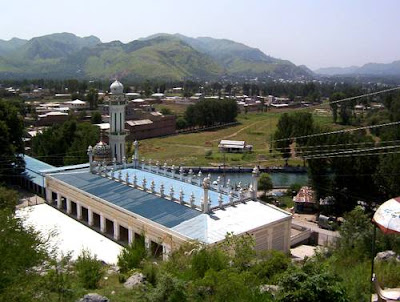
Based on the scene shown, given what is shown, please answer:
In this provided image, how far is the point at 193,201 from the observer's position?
23938 millimetres

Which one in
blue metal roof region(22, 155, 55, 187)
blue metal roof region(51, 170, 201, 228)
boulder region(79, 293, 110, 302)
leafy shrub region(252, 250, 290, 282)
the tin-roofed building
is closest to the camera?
boulder region(79, 293, 110, 302)

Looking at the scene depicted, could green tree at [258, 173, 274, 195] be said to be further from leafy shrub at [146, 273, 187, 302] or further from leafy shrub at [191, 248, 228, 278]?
leafy shrub at [146, 273, 187, 302]

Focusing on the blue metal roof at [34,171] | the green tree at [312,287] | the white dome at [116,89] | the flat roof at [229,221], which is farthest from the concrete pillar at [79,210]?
the green tree at [312,287]

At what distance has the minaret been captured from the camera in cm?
3425

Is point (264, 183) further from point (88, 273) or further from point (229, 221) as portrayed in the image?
point (88, 273)

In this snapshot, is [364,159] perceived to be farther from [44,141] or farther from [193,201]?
[44,141]

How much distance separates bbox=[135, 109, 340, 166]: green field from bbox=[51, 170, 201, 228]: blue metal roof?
1010 inches

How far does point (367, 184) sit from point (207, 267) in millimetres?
23312

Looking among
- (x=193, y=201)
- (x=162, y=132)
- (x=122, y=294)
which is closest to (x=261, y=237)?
(x=193, y=201)

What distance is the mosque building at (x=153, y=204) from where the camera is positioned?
72.0 ft

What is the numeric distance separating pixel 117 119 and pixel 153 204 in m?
11.7

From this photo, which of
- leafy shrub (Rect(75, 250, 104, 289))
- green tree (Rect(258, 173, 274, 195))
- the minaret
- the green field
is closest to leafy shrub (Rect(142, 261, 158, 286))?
leafy shrub (Rect(75, 250, 104, 289))

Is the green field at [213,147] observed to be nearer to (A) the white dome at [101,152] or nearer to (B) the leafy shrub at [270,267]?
(A) the white dome at [101,152]

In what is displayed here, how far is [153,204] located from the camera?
25.0 m
